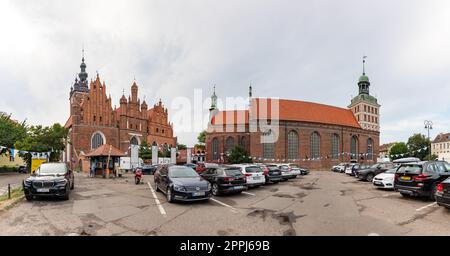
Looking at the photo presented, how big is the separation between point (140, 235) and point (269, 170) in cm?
1313

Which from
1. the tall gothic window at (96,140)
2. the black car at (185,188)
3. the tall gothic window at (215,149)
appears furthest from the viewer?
the tall gothic window at (215,149)

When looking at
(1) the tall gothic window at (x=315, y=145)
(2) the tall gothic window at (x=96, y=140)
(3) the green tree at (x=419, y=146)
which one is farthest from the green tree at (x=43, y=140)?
(3) the green tree at (x=419, y=146)

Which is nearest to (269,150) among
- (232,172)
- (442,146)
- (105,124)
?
(105,124)

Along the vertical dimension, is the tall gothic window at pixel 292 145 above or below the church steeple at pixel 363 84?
below

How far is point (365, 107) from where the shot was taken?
64.9 meters

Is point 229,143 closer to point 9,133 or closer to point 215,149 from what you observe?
point 215,149

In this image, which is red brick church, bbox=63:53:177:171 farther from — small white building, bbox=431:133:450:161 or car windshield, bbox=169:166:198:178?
small white building, bbox=431:133:450:161

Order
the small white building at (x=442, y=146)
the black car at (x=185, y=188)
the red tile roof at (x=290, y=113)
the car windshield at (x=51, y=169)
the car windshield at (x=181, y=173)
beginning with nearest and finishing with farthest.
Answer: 1. the black car at (x=185, y=188)
2. the car windshield at (x=181, y=173)
3. the car windshield at (x=51, y=169)
4. the red tile roof at (x=290, y=113)
5. the small white building at (x=442, y=146)

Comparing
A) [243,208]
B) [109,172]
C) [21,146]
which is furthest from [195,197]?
[21,146]

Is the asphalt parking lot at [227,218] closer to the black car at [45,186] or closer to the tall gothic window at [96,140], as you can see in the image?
the black car at [45,186]

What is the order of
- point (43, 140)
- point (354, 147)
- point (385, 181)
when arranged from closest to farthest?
point (385, 181) → point (43, 140) → point (354, 147)

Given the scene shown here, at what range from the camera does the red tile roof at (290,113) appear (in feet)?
164

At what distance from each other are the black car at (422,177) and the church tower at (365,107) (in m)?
59.0

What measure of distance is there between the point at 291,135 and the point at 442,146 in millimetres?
66363
